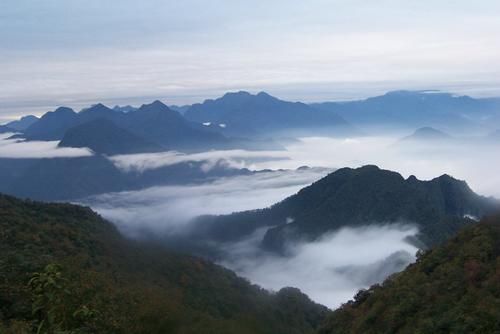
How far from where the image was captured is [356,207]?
5507 inches

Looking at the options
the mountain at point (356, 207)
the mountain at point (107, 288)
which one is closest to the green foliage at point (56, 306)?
the mountain at point (107, 288)

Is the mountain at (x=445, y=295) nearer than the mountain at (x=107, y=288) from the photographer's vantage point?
No

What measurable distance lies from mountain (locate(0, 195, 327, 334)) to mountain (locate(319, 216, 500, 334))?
8.33 m

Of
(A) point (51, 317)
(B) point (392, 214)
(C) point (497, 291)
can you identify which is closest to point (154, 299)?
(A) point (51, 317)

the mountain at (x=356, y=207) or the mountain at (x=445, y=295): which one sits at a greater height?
the mountain at (x=445, y=295)

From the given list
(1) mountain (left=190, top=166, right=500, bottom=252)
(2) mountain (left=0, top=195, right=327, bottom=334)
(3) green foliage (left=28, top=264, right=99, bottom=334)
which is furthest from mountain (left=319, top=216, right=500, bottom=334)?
(1) mountain (left=190, top=166, right=500, bottom=252)

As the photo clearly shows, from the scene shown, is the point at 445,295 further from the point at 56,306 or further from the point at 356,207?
the point at 356,207

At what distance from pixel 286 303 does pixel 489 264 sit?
42.8m

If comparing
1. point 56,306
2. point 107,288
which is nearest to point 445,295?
point 107,288

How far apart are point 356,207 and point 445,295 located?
111 metres

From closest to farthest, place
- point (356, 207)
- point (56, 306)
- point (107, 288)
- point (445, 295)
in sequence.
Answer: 1. point (56, 306)
2. point (107, 288)
3. point (445, 295)
4. point (356, 207)

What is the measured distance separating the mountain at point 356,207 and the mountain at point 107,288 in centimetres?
5932

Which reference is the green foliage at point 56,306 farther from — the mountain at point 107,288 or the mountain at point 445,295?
the mountain at point 445,295

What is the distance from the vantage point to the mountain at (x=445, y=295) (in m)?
25.8
